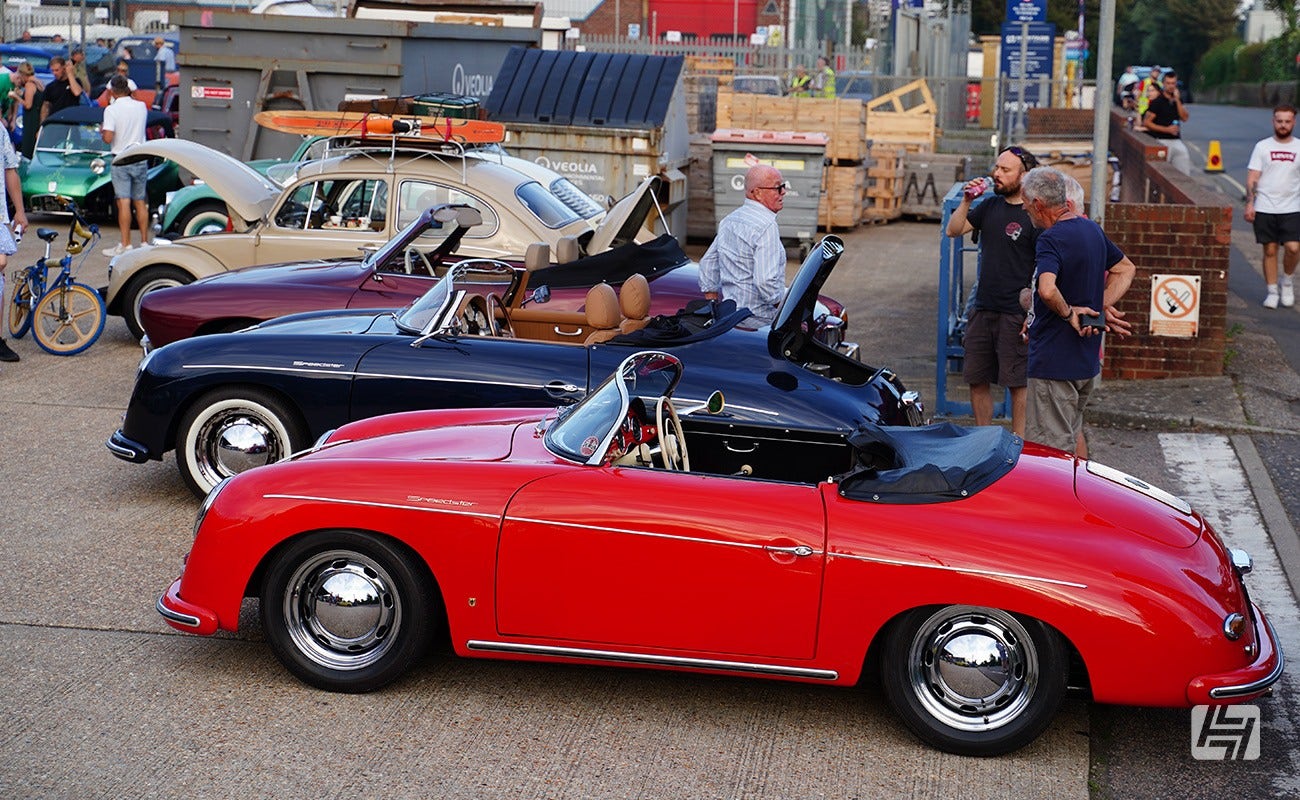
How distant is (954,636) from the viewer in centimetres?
483

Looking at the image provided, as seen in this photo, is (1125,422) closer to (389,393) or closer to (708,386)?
(708,386)

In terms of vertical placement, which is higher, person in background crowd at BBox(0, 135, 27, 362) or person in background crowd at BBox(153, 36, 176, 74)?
person in background crowd at BBox(153, 36, 176, 74)

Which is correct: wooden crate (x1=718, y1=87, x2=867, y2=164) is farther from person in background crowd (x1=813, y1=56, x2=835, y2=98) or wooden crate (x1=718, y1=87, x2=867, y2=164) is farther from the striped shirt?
the striped shirt

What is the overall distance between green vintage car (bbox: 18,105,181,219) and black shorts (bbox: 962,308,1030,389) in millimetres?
12587

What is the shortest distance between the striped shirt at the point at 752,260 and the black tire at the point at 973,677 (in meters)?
3.87

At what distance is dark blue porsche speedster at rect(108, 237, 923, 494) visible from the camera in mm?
6965

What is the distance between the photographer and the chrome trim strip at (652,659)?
4926mm

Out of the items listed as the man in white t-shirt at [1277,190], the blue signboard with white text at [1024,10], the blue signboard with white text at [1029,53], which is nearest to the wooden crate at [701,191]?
the man in white t-shirt at [1277,190]

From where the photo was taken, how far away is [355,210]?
1083 centimetres

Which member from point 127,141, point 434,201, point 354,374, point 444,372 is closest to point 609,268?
point 434,201

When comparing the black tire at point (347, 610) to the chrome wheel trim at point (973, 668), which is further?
the black tire at point (347, 610)

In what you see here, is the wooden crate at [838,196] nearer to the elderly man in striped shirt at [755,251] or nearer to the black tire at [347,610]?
the elderly man in striped shirt at [755,251]

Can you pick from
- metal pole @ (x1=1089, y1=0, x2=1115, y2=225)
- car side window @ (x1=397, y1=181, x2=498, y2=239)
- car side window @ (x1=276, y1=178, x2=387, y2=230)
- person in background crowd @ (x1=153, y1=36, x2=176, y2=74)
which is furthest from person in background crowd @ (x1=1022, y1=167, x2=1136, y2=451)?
person in background crowd @ (x1=153, y1=36, x2=176, y2=74)

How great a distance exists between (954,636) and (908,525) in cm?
39
